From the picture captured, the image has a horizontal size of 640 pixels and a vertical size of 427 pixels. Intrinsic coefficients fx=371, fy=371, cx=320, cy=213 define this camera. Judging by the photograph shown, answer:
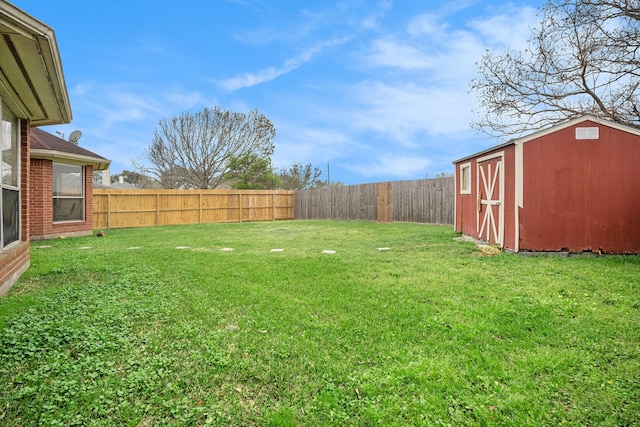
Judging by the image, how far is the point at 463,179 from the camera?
10.2 meters

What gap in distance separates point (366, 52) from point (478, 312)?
13694 mm

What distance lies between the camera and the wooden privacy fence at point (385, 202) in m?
13.8

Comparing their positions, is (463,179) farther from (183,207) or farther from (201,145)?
(201,145)

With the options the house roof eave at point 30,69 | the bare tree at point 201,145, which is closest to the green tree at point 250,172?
the bare tree at point 201,145

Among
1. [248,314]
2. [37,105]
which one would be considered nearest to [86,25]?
[37,105]

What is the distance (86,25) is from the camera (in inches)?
494

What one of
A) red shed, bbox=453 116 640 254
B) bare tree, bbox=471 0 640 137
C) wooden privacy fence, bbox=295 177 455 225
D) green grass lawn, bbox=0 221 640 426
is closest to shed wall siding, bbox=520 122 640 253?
red shed, bbox=453 116 640 254

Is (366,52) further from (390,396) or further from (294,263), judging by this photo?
(390,396)

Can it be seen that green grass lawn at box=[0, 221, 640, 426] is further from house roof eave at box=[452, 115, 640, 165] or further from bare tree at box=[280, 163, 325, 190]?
bare tree at box=[280, 163, 325, 190]

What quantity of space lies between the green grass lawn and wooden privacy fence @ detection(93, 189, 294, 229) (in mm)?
10406

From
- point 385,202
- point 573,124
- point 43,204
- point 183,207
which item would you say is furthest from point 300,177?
point 573,124

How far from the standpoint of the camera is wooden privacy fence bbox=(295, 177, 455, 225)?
13773 millimetres

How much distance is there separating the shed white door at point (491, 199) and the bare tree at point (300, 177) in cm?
2265

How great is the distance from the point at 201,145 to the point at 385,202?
15.2 m
